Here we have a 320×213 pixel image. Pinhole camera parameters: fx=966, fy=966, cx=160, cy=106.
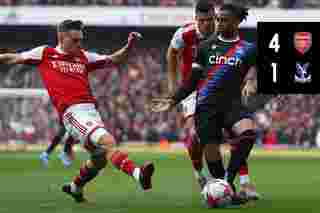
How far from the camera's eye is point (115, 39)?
3541 cm

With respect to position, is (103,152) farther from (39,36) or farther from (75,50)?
(39,36)

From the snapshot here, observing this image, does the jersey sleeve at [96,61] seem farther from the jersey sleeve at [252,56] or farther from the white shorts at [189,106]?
the jersey sleeve at [252,56]

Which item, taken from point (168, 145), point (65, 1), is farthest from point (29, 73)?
point (168, 145)

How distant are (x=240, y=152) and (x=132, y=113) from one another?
72.1 ft

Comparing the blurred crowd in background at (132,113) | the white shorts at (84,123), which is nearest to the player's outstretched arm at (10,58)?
the white shorts at (84,123)

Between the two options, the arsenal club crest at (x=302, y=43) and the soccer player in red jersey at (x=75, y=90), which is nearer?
the soccer player in red jersey at (x=75, y=90)

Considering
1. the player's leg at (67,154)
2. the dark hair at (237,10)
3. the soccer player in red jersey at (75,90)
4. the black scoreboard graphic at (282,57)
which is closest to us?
the dark hair at (237,10)

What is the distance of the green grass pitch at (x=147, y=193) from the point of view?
31.4 feet

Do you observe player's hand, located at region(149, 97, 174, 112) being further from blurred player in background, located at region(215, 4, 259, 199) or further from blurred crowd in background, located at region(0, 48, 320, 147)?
blurred crowd in background, located at region(0, 48, 320, 147)

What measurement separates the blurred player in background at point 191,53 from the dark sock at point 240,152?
0.98m

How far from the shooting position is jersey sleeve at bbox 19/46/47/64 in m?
10.4

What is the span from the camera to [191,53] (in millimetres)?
11750

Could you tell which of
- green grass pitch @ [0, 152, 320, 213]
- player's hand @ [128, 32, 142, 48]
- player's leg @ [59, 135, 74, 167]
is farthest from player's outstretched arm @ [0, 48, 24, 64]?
player's leg @ [59, 135, 74, 167]

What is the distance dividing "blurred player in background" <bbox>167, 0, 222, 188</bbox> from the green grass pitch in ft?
1.73
